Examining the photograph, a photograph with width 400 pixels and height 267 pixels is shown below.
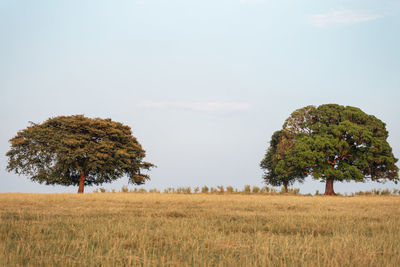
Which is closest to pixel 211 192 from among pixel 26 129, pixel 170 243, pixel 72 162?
pixel 72 162

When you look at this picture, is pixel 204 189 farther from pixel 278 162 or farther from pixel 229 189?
pixel 278 162

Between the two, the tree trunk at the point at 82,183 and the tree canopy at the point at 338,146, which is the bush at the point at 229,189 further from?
the tree trunk at the point at 82,183

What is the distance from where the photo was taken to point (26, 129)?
39.6 m

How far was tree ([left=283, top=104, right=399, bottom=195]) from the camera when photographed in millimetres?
37062

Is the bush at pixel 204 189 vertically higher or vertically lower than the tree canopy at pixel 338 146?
lower

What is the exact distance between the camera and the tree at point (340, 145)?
122 ft

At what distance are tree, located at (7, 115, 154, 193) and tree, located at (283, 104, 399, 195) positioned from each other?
58.0 ft

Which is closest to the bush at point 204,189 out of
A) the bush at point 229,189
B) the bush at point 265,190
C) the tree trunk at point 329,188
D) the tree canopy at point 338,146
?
the bush at point 229,189

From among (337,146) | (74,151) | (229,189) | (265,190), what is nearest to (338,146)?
(337,146)

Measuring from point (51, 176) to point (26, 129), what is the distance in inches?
251

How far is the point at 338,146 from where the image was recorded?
3675 centimetres

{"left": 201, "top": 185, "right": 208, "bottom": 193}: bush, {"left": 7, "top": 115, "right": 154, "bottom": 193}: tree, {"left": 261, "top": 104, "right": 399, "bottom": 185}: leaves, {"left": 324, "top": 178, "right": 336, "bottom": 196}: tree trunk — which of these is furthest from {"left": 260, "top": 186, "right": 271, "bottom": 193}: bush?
{"left": 7, "top": 115, "right": 154, "bottom": 193}: tree

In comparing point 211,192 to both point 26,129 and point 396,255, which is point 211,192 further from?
point 396,255

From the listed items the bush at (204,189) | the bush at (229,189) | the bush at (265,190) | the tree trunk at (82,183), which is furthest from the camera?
the tree trunk at (82,183)
